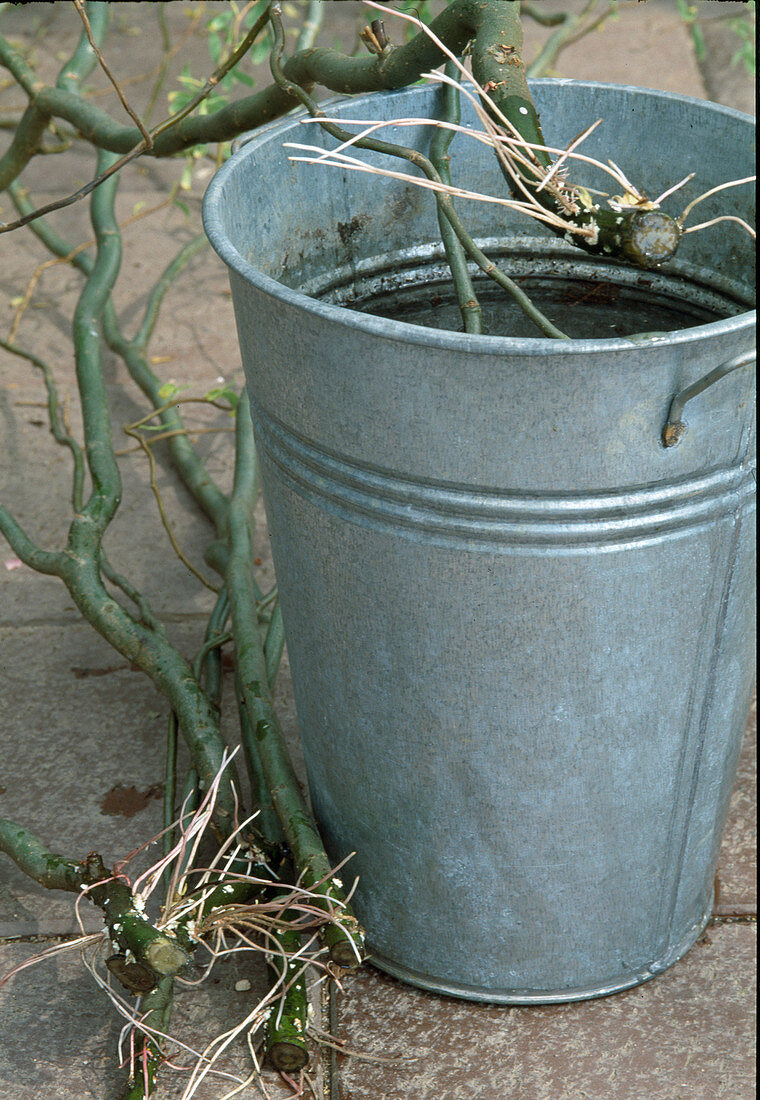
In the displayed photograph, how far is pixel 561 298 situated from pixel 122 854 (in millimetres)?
1052

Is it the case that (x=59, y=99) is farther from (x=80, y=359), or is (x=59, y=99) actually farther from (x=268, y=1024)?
(x=268, y=1024)

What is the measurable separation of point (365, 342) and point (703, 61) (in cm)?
370

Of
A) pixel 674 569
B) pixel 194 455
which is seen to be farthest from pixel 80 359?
pixel 674 569

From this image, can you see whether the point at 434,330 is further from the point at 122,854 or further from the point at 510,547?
the point at 122,854

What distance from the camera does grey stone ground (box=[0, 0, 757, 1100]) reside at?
144cm

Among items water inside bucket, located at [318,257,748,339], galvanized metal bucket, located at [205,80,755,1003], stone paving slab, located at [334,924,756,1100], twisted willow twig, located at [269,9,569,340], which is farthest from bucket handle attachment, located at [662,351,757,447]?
stone paving slab, located at [334,924,756,1100]

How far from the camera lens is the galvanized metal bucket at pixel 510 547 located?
1.07m

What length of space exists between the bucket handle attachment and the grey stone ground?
86 centimetres

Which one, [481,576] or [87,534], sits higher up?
[481,576]

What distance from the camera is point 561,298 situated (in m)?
1.56

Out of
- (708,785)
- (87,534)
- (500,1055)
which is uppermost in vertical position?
(87,534)

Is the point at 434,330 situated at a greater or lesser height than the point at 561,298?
greater

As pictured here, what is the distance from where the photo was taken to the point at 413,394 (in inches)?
42.2

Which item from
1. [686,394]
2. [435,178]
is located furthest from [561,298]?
[686,394]
